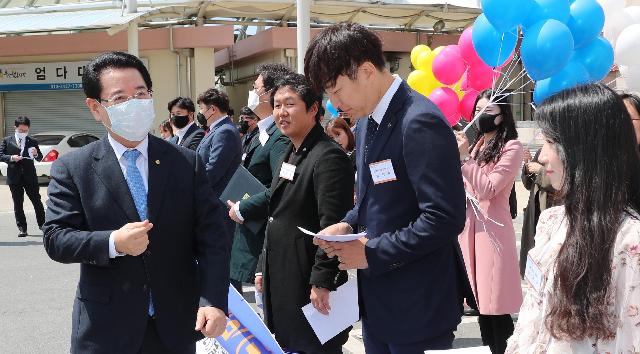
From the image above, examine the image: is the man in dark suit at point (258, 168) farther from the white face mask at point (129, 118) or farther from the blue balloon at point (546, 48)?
the white face mask at point (129, 118)

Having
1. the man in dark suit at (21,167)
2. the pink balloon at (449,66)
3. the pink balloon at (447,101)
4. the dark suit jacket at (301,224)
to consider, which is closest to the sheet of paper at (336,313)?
the dark suit jacket at (301,224)

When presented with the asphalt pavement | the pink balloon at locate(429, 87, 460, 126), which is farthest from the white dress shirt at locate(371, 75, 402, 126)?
the pink balloon at locate(429, 87, 460, 126)

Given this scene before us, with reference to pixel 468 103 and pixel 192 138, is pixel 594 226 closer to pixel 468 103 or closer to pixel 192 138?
pixel 468 103

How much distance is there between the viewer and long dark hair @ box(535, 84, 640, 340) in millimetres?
1716

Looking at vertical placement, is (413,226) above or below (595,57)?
below

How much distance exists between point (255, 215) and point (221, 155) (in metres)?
1.35

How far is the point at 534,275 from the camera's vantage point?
6.33 ft

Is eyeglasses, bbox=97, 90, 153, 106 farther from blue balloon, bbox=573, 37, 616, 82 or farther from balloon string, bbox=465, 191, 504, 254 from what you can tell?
blue balloon, bbox=573, 37, 616, 82

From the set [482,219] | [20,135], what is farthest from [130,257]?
[20,135]

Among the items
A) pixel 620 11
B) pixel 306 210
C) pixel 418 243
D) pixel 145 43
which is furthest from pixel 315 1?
pixel 418 243

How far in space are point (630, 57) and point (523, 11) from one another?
1.52 meters

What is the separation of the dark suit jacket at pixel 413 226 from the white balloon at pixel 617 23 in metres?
4.99

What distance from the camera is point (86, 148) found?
271cm

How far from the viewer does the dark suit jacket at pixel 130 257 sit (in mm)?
2533
